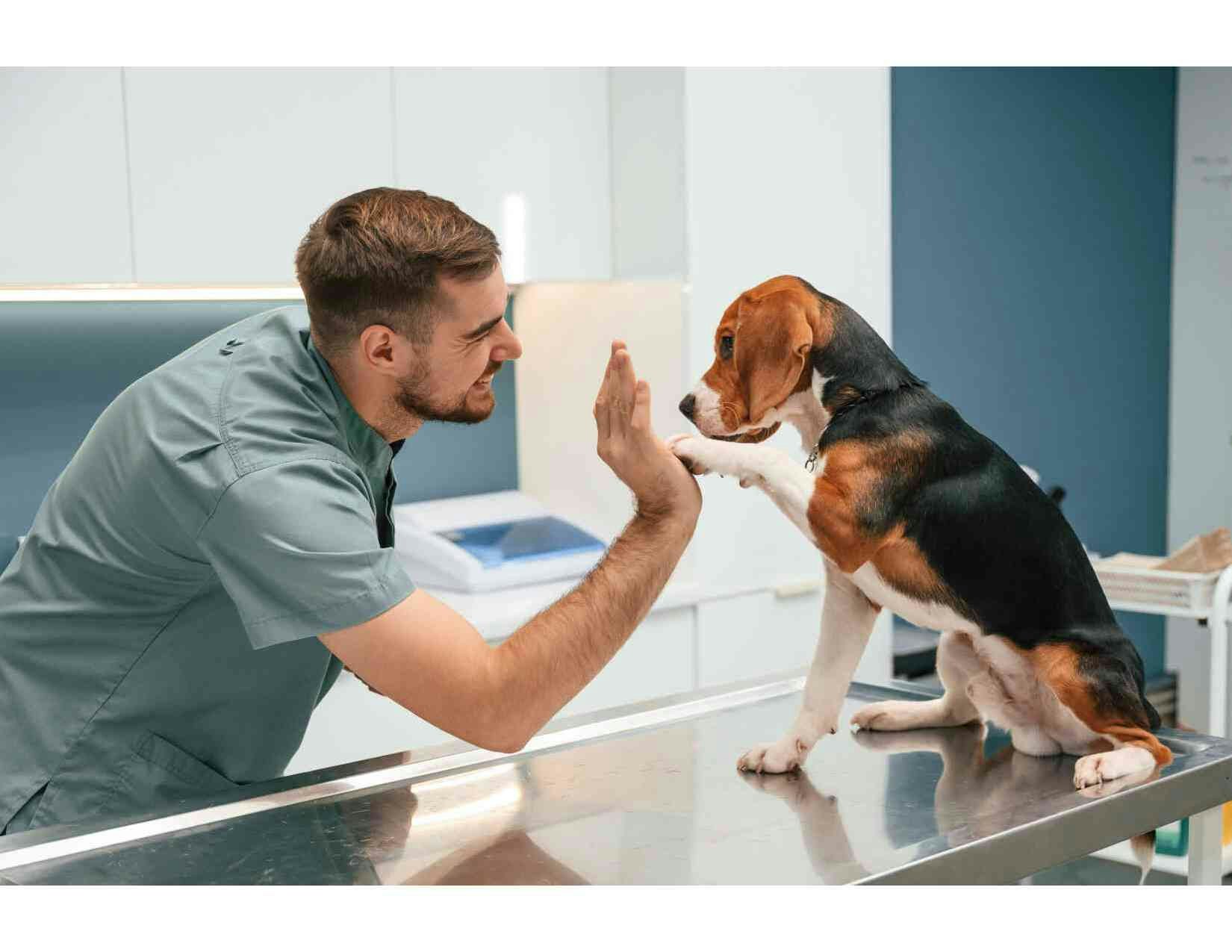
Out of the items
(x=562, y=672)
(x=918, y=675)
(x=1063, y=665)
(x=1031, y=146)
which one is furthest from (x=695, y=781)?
(x=1031, y=146)

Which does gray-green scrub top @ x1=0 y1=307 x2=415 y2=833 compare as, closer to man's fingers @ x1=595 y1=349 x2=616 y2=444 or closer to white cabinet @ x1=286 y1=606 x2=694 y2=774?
man's fingers @ x1=595 y1=349 x2=616 y2=444

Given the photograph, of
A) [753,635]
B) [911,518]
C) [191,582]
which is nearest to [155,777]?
[191,582]

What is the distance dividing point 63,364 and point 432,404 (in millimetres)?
1831

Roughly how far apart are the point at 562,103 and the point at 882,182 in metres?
0.90

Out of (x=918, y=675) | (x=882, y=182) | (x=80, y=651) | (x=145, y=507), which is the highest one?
(x=882, y=182)

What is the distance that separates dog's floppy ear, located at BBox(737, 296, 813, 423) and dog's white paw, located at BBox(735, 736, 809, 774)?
0.37 metres

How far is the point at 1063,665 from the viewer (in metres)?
1.44

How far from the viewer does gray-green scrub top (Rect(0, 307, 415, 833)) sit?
1368mm

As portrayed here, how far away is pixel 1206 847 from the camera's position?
1.62 meters

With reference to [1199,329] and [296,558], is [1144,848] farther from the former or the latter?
[1199,329]

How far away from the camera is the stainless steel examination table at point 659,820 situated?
50.6 inches

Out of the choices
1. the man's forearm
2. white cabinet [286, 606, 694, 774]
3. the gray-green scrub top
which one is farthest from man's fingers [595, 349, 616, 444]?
white cabinet [286, 606, 694, 774]

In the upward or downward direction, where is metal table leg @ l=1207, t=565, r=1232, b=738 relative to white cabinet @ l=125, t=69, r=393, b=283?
downward
